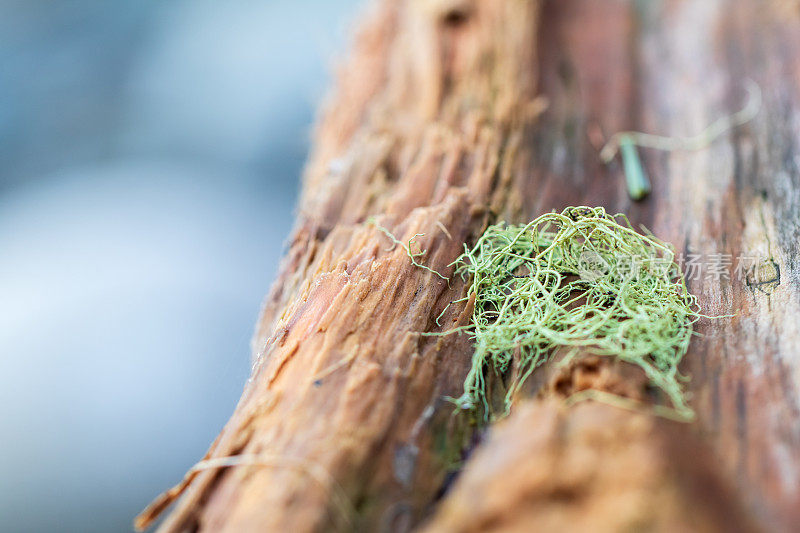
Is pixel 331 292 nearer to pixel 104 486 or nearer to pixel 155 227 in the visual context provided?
pixel 104 486

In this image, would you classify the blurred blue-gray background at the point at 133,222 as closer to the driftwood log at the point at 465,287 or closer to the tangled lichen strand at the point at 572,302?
the driftwood log at the point at 465,287

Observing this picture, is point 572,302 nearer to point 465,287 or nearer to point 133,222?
point 465,287

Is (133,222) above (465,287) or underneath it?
above

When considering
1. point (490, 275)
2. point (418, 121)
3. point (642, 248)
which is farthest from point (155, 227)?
point (642, 248)

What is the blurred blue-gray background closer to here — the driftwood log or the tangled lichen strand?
the driftwood log

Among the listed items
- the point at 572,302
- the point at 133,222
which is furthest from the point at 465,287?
the point at 133,222

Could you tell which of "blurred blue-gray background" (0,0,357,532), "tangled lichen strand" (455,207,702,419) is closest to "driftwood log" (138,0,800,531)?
"tangled lichen strand" (455,207,702,419)
